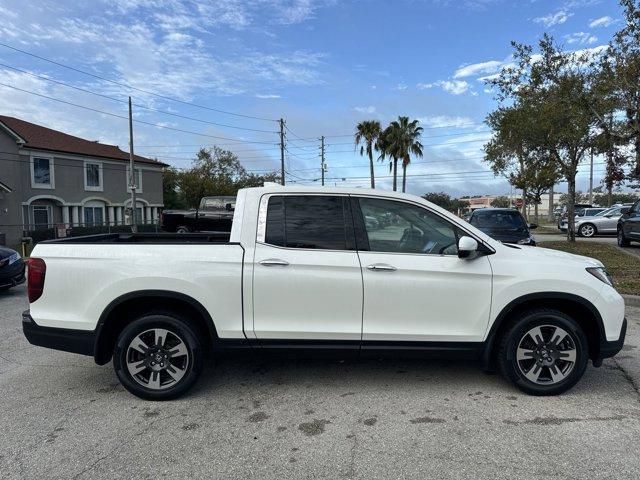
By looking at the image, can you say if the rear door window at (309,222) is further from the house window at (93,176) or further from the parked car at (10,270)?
the house window at (93,176)

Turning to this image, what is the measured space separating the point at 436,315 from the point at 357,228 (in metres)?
0.97

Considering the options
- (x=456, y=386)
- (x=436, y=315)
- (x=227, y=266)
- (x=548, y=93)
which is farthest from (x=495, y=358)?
(x=548, y=93)

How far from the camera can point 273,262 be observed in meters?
4.03

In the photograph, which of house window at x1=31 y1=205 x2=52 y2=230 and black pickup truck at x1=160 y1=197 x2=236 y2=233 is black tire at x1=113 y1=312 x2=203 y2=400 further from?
house window at x1=31 y1=205 x2=52 y2=230

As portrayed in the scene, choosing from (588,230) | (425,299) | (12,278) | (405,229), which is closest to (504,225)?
(405,229)

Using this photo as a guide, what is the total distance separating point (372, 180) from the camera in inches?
1930

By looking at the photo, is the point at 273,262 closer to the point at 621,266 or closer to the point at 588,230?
the point at 621,266

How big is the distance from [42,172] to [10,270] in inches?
1017

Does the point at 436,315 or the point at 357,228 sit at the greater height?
the point at 357,228

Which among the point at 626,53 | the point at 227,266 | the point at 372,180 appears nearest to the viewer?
the point at 227,266

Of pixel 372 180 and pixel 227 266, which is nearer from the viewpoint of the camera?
pixel 227 266

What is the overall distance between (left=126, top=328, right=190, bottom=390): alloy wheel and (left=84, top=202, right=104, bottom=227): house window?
3296cm

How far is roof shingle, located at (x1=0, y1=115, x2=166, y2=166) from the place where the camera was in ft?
102

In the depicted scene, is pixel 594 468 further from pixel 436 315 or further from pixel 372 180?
pixel 372 180
